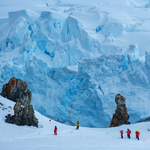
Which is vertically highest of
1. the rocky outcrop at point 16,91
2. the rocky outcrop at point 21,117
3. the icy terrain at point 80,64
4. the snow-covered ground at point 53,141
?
the icy terrain at point 80,64

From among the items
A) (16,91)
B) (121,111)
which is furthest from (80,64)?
(16,91)

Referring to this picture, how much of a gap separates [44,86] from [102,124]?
7077 millimetres

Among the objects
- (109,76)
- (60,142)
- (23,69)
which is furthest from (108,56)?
(60,142)

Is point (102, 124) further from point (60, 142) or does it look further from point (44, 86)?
point (60, 142)

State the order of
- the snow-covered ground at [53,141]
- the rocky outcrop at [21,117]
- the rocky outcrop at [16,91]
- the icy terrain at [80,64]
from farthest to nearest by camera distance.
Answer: the icy terrain at [80,64]
the rocky outcrop at [16,91]
the rocky outcrop at [21,117]
the snow-covered ground at [53,141]

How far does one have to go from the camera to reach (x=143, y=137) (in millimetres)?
11031

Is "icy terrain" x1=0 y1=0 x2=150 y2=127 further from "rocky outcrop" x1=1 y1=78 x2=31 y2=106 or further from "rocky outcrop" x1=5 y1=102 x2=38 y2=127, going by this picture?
"rocky outcrop" x1=5 y1=102 x2=38 y2=127

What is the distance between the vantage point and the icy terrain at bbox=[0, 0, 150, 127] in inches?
856

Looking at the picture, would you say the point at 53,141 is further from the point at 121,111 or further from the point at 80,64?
the point at 80,64

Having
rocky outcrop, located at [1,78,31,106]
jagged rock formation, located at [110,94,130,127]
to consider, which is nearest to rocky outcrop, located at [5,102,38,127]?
rocky outcrop, located at [1,78,31,106]

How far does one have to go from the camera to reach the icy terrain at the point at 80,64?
21734mm

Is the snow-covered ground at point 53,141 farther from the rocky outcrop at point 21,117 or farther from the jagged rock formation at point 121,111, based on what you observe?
the jagged rock formation at point 121,111

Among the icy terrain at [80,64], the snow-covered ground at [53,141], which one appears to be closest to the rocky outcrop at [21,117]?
the snow-covered ground at [53,141]

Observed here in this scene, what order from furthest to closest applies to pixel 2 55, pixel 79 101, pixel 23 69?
pixel 2 55, pixel 23 69, pixel 79 101
